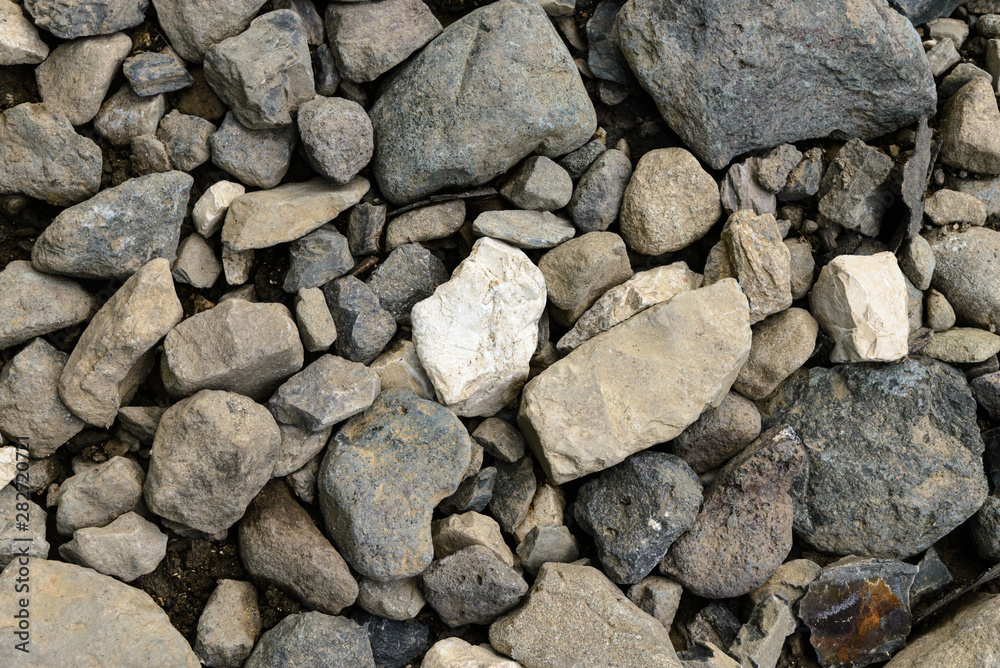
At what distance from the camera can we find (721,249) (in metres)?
2.67

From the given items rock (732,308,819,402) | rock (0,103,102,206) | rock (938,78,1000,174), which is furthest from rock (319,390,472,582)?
rock (938,78,1000,174)

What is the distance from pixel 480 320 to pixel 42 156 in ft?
4.57

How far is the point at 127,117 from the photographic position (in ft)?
8.11

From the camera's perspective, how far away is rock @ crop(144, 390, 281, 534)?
2.25 metres

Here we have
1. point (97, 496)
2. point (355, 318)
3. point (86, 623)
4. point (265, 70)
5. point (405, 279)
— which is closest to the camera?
point (86, 623)

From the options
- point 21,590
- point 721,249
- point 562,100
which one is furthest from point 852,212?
point 21,590

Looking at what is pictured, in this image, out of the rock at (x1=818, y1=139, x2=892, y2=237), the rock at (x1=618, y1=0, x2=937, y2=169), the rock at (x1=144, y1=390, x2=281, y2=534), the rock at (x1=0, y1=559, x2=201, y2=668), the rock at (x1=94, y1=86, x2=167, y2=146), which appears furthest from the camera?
the rock at (x1=818, y1=139, x2=892, y2=237)

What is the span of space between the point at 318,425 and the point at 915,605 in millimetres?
2090

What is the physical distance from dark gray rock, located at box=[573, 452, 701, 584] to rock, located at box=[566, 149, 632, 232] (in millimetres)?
805

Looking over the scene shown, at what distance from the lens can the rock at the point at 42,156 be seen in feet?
7.61

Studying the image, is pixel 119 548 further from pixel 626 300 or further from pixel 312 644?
pixel 626 300

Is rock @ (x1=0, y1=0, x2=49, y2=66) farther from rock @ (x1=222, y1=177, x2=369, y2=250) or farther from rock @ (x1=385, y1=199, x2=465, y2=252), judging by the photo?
rock @ (x1=385, y1=199, x2=465, y2=252)

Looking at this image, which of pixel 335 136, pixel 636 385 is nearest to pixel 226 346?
pixel 335 136

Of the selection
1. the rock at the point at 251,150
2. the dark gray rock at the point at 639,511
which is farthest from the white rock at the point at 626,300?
the rock at the point at 251,150
